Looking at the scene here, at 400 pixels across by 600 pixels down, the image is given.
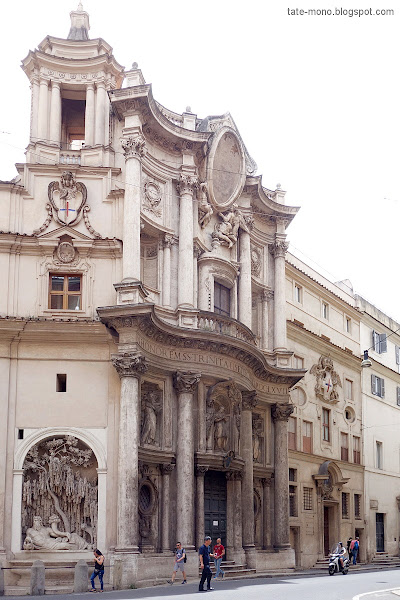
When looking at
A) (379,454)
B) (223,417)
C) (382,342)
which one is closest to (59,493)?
(223,417)

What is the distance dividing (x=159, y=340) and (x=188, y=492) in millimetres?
5118

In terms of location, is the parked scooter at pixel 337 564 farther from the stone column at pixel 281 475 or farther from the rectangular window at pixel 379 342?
the rectangular window at pixel 379 342

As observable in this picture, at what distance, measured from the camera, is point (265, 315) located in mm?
36906

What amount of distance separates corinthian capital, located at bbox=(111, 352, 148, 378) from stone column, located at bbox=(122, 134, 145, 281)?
104 inches

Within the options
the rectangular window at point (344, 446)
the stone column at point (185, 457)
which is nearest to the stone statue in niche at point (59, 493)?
the stone column at point (185, 457)

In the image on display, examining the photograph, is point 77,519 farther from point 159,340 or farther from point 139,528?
point 159,340

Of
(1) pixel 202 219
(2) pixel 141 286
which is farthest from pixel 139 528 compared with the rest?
(1) pixel 202 219

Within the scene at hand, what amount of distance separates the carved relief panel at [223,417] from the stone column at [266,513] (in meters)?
3.52

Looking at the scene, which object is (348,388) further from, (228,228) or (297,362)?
(228,228)

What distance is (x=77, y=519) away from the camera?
27.2 m

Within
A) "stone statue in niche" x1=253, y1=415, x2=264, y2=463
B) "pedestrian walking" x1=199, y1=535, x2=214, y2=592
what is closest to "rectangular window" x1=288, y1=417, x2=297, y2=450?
"stone statue in niche" x1=253, y1=415, x2=264, y2=463

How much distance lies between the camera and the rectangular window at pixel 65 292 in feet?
95.4

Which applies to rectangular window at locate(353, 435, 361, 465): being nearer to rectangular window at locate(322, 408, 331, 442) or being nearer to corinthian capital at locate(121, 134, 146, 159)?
rectangular window at locate(322, 408, 331, 442)

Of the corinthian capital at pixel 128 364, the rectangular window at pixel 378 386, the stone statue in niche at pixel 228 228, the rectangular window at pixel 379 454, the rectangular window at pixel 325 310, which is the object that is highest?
the stone statue in niche at pixel 228 228
